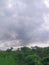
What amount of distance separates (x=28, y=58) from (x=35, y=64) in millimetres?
2804

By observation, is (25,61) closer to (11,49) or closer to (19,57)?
(19,57)

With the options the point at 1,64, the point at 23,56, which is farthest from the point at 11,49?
the point at 1,64

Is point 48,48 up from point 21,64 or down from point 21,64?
up

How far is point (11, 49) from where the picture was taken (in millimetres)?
35906

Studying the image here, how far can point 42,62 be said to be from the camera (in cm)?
3103

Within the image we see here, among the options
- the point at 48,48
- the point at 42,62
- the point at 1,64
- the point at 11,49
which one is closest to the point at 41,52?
the point at 48,48

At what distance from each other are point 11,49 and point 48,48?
10.9m

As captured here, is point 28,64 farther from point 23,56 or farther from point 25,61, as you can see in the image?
point 23,56

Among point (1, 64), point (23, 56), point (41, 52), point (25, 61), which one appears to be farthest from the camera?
point (41, 52)

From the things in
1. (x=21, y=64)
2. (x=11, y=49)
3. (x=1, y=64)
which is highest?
(x=11, y=49)

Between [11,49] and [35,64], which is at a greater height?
[11,49]

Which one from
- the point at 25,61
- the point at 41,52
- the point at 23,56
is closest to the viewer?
the point at 25,61

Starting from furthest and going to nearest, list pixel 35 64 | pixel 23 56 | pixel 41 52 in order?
pixel 41 52, pixel 23 56, pixel 35 64

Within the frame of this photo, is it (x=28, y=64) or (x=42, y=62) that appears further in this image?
(x=42, y=62)
